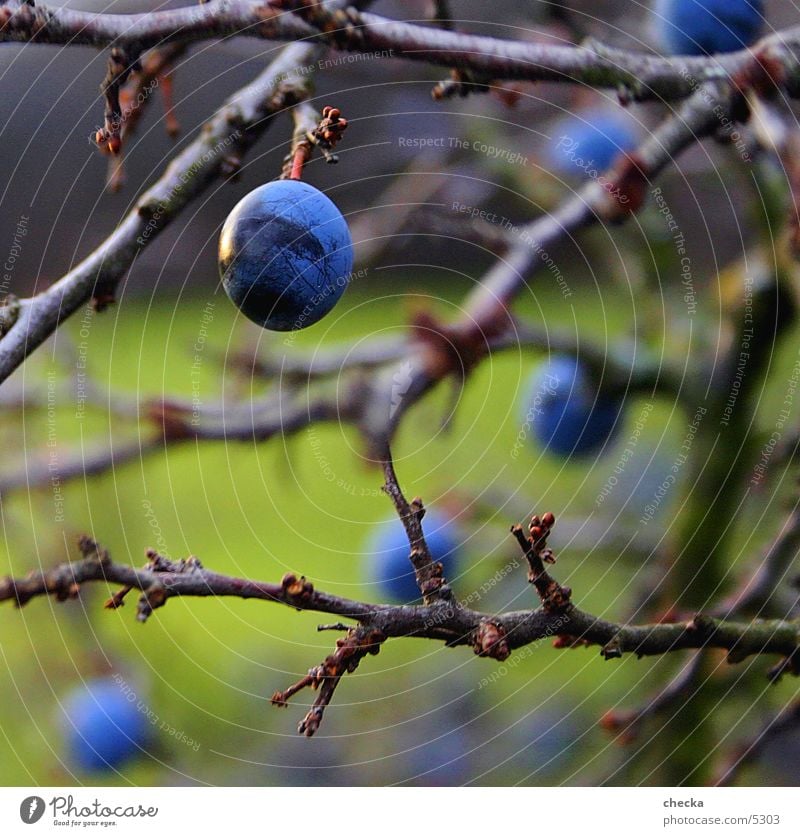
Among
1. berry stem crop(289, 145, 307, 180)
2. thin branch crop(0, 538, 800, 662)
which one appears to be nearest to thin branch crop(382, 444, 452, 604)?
thin branch crop(0, 538, 800, 662)

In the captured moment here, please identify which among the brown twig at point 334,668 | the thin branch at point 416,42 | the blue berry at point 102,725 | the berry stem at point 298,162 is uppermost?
the thin branch at point 416,42

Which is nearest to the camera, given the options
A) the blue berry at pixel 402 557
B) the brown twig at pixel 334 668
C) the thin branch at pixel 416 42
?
the brown twig at pixel 334 668

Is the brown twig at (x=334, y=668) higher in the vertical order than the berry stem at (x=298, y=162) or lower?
lower

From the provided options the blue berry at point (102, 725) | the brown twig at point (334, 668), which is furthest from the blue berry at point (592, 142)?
the blue berry at point (102, 725)

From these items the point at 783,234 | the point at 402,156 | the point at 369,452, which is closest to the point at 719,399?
the point at 783,234

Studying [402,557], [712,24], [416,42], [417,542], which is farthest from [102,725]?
[712,24]

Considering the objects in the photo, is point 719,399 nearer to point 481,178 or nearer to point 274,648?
point 481,178

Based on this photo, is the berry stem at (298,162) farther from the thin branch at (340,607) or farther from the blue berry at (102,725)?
the blue berry at (102,725)
